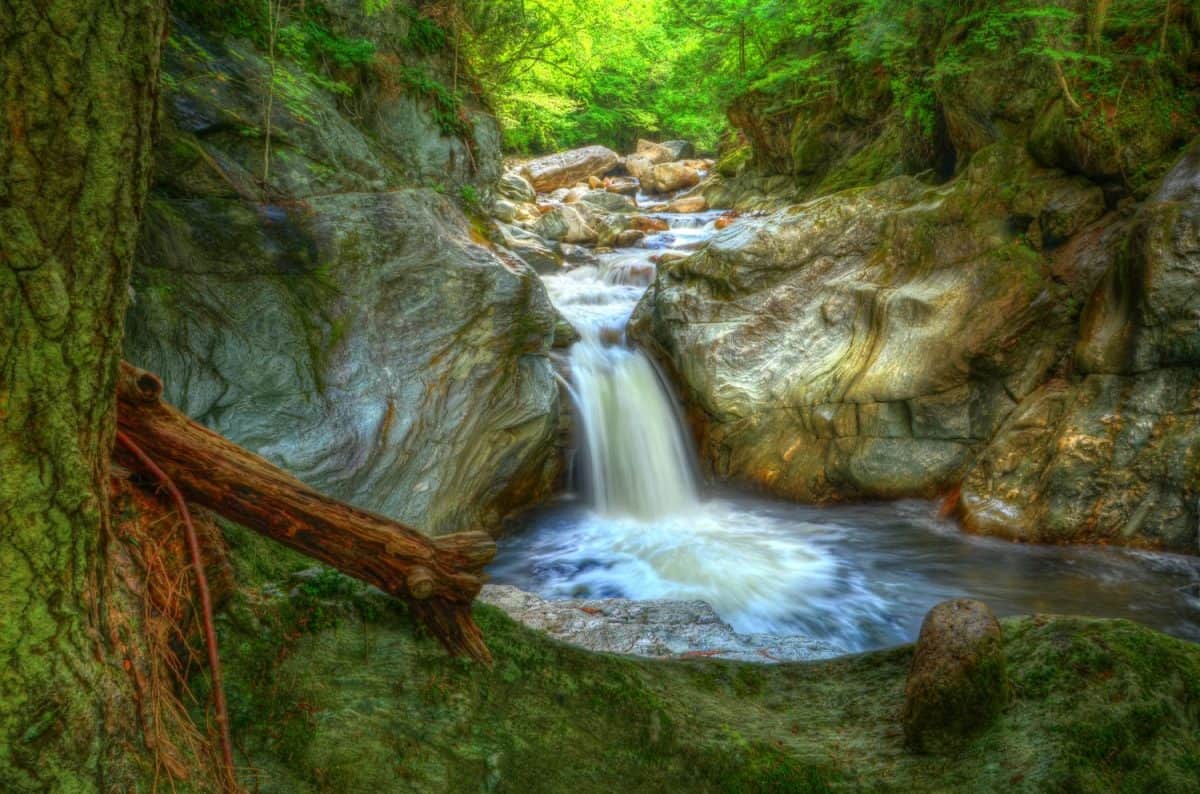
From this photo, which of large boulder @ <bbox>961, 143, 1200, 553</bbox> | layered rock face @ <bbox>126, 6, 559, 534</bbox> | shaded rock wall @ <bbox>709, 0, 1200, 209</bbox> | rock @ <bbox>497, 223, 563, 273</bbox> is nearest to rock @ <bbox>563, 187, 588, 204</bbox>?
rock @ <bbox>497, 223, 563, 273</bbox>

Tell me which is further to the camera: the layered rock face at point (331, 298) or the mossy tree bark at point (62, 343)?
the layered rock face at point (331, 298)

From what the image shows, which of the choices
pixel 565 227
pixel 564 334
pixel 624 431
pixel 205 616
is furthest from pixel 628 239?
pixel 205 616

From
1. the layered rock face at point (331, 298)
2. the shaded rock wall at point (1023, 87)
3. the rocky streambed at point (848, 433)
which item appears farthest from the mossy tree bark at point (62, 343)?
the shaded rock wall at point (1023, 87)

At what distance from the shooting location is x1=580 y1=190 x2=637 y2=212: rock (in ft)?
67.6

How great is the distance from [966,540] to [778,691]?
5833mm

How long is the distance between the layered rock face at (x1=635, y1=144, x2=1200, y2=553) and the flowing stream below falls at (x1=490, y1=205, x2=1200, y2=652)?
16.2 inches

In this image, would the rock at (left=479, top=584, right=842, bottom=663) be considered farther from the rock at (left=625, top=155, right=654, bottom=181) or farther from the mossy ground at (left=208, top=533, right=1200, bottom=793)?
the rock at (left=625, top=155, right=654, bottom=181)

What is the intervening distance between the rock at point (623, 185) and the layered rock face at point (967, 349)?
595 inches

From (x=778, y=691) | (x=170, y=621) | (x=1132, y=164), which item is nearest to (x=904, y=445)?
(x=1132, y=164)

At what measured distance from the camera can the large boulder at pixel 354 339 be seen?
5355 mm

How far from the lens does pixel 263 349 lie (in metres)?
5.64

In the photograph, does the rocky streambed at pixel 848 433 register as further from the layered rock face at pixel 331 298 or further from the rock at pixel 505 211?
the rock at pixel 505 211

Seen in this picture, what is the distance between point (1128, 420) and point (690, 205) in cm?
1505

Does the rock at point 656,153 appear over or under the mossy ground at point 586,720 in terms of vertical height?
over
